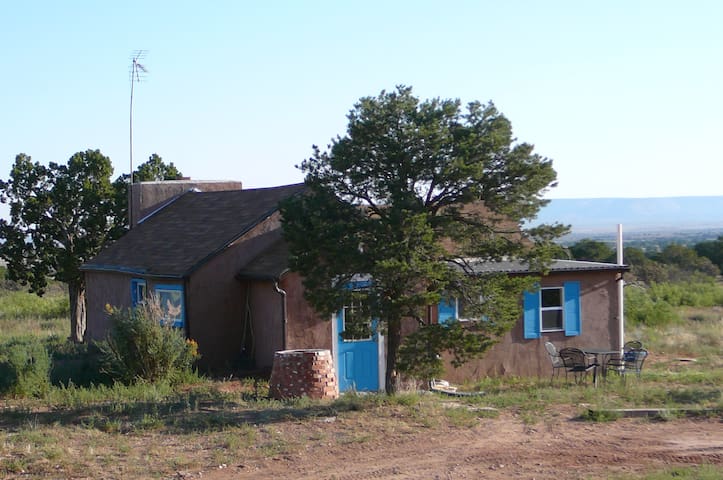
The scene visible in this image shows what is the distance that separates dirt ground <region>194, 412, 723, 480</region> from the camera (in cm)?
991

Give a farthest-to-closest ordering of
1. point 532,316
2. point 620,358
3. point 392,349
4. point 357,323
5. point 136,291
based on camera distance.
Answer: point 136,291 → point 532,316 → point 620,358 → point 392,349 → point 357,323

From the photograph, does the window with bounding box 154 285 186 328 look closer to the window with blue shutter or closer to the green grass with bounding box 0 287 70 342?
the window with blue shutter

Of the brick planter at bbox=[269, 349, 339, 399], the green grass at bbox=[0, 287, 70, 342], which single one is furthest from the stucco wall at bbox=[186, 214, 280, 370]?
the green grass at bbox=[0, 287, 70, 342]

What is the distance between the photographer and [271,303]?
19.1 metres

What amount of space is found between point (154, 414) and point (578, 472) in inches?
257

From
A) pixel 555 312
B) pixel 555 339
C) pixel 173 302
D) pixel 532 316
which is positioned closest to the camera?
pixel 173 302

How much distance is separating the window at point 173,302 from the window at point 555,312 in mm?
7711

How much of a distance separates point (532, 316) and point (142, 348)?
29.3 feet

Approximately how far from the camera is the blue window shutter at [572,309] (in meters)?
20.8

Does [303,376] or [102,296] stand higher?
[102,296]

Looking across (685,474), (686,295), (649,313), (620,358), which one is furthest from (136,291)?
(686,295)

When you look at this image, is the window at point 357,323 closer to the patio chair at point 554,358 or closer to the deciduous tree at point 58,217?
the patio chair at point 554,358

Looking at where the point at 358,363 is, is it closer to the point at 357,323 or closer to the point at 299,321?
the point at 299,321

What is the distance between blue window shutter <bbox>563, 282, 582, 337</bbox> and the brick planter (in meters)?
7.78
